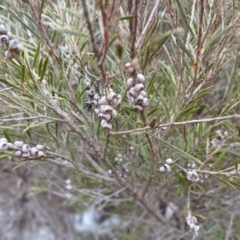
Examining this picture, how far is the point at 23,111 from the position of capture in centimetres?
58

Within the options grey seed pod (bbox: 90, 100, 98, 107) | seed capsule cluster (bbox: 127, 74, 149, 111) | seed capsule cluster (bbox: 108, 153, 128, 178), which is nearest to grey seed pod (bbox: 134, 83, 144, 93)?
seed capsule cluster (bbox: 127, 74, 149, 111)

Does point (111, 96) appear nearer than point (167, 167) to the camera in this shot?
Yes

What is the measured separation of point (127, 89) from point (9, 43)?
0.48ft

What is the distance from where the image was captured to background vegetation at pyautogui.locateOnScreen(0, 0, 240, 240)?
458mm

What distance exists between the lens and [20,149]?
21.7 inches

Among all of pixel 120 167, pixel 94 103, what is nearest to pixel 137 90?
pixel 94 103

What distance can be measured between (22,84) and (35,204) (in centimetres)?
105

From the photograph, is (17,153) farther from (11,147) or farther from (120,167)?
(120,167)

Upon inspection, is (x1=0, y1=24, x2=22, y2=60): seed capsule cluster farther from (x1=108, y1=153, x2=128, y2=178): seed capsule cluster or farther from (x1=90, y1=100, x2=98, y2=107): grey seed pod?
(x1=108, y1=153, x2=128, y2=178): seed capsule cluster

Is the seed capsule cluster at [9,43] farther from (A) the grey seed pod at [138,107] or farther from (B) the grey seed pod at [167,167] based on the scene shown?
(B) the grey seed pod at [167,167]

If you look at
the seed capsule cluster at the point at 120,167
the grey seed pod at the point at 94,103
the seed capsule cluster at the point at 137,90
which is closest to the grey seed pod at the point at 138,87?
the seed capsule cluster at the point at 137,90

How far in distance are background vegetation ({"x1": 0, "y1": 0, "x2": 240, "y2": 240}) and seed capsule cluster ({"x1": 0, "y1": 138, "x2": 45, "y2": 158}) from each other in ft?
0.05

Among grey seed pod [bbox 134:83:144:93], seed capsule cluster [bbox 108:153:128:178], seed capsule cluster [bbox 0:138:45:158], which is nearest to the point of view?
grey seed pod [bbox 134:83:144:93]

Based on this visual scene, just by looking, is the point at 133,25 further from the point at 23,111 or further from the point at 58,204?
the point at 58,204
